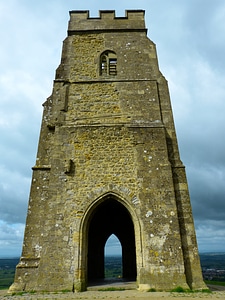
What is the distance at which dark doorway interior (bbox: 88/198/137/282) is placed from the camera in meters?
13.8

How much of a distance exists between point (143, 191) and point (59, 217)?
3189 mm

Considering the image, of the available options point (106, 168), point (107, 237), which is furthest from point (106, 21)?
point (107, 237)

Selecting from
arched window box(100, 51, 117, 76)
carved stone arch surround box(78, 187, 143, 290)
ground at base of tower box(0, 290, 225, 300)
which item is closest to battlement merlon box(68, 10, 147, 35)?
arched window box(100, 51, 117, 76)

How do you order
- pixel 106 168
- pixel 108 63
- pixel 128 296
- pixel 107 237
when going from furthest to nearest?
pixel 107 237, pixel 108 63, pixel 106 168, pixel 128 296

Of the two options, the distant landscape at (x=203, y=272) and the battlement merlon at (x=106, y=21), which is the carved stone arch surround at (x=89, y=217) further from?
the battlement merlon at (x=106, y=21)

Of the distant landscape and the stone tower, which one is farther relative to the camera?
the distant landscape

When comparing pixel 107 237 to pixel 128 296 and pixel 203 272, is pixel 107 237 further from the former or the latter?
pixel 203 272

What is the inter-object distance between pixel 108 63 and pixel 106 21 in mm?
3006

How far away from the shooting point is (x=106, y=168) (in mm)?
9688

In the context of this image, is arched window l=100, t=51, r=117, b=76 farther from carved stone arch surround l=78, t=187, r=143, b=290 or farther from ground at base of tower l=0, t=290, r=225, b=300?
ground at base of tower l=0, t=290, r=225, b=300

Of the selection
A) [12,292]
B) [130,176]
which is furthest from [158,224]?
[12,292]

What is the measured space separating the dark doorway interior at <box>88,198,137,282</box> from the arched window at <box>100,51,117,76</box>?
6964mm

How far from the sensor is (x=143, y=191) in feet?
30.2

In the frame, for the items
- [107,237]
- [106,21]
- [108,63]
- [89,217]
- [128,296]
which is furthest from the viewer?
[107,237]
